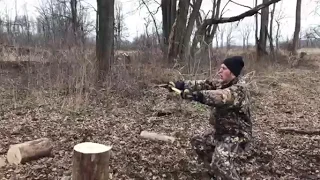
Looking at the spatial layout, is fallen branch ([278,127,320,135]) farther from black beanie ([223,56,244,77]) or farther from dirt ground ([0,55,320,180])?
black beanie ([223,56,244,77])

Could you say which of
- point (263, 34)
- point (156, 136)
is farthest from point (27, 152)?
point (263, 34)

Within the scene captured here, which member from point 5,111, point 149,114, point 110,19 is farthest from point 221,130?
point 110,19

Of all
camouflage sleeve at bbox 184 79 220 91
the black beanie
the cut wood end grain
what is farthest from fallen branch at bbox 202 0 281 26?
the cut wood end grain

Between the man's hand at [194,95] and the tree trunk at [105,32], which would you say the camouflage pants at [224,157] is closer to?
the man's hand at [194,95]

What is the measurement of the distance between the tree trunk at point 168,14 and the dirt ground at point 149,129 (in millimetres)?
7524

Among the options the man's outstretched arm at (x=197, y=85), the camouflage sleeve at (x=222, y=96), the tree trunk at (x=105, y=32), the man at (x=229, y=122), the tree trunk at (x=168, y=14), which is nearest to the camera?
the camouflage sleeve at (x=222, y=96)

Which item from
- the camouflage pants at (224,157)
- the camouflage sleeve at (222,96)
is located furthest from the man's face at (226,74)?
the camouflage pants at (224,157)

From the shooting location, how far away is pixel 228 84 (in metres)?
3.57

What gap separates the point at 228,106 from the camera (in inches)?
135

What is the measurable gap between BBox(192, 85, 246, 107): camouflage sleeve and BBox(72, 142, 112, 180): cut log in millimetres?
1048

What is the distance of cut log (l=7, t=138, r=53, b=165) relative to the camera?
425 centimetres

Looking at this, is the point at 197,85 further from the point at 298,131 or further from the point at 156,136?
the point at 298,131

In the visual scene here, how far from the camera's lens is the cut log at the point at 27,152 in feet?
14.0

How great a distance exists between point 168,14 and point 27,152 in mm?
12709
